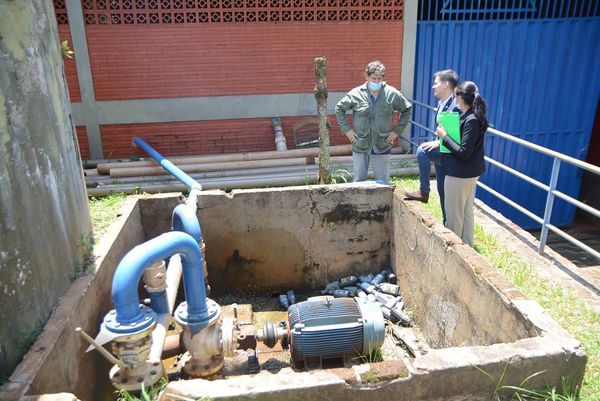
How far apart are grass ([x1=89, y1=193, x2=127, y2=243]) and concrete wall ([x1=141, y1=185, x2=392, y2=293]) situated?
0.39 meters

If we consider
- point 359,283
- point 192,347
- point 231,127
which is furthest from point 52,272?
point 231,127

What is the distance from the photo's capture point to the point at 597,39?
8.76 metres

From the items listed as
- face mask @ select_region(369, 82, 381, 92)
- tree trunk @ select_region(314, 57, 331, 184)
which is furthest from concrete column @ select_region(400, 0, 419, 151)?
face mask @ select_region(369, 82, 381, 92)

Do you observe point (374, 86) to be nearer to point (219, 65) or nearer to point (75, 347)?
point (219, 65)

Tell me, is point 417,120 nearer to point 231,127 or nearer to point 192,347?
point 231,127

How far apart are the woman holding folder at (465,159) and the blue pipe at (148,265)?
259 centimetres

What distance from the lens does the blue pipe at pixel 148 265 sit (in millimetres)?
2830

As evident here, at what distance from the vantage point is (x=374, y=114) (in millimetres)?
5766

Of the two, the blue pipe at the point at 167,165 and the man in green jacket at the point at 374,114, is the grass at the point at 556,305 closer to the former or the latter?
the man in green jacket at the point at 374,114

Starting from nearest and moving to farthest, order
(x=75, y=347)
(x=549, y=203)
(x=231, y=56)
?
(x=75, y=347), (x=549, y=203), (x=231, y=56)

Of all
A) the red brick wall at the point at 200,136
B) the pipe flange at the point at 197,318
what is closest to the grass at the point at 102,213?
the pipe flange at the point at 197,318

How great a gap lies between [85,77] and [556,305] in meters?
7.73

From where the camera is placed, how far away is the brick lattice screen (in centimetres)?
767

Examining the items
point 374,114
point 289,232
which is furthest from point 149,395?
point 374,114
